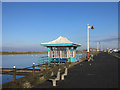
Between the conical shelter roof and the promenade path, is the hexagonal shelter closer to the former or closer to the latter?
the conical shelter roof

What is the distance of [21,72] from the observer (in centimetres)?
2509

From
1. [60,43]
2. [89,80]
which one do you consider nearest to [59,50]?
[60,43]

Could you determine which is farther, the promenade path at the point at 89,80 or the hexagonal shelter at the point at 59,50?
the hexagonal shelter at the point at 59,50

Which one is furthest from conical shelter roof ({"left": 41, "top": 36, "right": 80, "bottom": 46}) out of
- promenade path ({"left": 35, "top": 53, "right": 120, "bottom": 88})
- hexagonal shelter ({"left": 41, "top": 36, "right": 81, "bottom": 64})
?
promenade path ({"left": 35, "top": 53, "right": 120, "bottom": 88})

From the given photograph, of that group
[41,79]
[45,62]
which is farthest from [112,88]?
[45,62]

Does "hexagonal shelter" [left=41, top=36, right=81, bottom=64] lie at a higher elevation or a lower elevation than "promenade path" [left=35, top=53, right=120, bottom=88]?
higher

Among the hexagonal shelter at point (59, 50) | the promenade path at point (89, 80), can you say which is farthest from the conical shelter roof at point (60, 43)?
the promenade path at point (89, 80)

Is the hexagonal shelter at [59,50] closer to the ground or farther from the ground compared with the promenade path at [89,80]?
farther from the ground

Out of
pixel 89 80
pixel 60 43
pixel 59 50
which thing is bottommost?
pixel 89 80

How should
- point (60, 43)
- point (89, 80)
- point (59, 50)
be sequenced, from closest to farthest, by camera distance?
point (89, 80) < point (60, 43) < point (59, 50)

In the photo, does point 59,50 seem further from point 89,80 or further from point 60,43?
point 89,80

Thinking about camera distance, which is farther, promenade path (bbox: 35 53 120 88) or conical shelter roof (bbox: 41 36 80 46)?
conical shelter roof (bbox: 41 36 80 46)

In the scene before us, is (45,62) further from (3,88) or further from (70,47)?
(3,88)

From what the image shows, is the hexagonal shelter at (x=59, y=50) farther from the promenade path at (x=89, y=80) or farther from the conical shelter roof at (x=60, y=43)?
the promenade path at (x=89, y=80)
